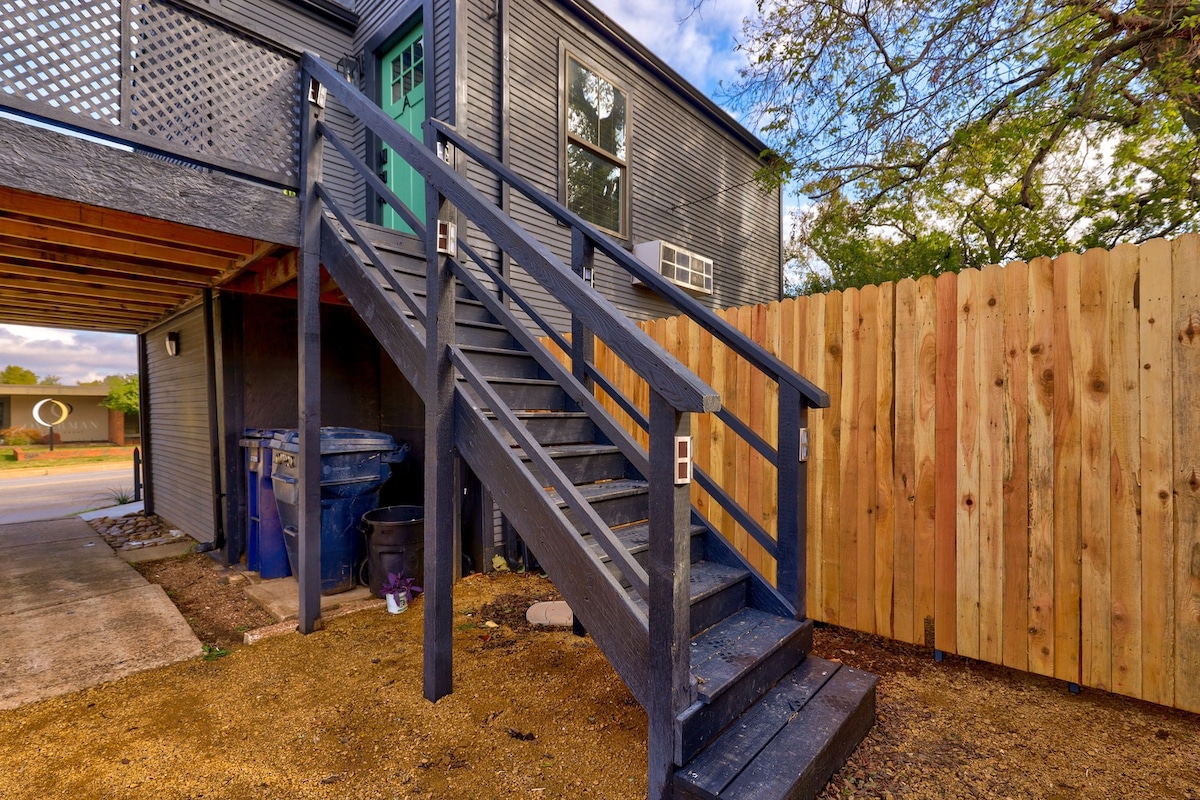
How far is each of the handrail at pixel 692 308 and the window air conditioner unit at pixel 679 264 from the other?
324 cm

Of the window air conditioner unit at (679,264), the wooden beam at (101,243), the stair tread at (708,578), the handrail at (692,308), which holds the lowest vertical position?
the stair tread at (708,578)

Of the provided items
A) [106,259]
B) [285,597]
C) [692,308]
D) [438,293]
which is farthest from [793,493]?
[106,259]

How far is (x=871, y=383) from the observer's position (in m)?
2.96

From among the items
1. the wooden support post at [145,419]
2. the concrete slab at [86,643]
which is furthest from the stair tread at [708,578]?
the wooden support post at [145,419]

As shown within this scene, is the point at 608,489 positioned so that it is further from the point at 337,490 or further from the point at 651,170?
the point at 651,170

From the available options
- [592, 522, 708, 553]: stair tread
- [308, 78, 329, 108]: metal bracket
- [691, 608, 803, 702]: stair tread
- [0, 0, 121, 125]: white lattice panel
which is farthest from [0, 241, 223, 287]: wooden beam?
[691, 608, 803, 702]: stair tread

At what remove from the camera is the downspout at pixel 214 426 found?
4781mm

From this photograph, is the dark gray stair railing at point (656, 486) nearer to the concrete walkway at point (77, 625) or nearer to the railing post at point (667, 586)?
the railing post at point (667, 586)

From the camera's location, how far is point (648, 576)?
174 cm

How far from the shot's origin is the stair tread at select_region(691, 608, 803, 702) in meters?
1.79

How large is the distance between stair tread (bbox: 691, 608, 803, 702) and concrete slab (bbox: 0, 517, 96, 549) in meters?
6.65

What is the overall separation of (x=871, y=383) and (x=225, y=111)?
3872 mm

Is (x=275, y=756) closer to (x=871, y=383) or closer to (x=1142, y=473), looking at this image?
(x=871, y=383)

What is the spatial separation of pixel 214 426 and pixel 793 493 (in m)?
4.88
